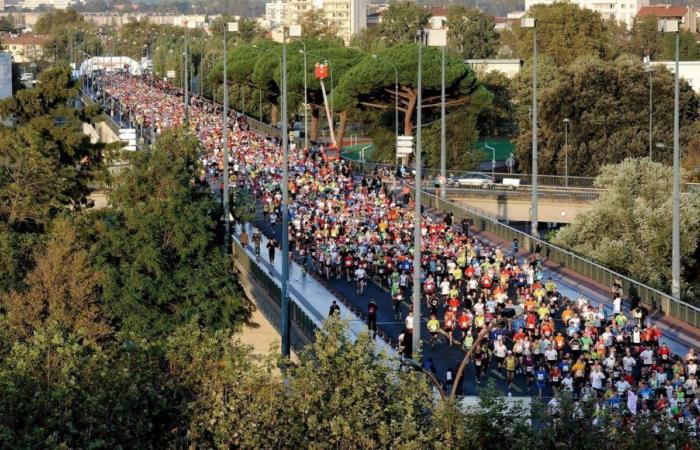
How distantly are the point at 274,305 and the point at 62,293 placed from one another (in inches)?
204

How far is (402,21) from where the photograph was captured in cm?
17400

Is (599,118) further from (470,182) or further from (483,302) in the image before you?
(483,302)

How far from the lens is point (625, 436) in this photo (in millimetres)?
18922

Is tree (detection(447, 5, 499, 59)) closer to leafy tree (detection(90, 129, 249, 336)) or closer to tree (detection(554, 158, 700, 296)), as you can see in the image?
tree (detection(554, 158, 700, 296))

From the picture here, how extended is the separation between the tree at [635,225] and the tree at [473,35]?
352 feet

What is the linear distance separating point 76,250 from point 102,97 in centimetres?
9065

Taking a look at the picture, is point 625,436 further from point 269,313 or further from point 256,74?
point 256,74

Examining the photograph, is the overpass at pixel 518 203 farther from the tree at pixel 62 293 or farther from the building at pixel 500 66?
the building at pixel 500 66

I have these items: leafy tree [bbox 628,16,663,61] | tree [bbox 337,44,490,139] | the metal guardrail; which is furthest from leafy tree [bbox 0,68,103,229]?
leafy tree [bbox 628,16,663,61]

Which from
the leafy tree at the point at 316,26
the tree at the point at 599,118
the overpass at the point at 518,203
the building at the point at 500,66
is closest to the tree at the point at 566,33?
the building at the point at 500,66

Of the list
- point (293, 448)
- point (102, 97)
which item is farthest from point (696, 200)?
point (102, 97)

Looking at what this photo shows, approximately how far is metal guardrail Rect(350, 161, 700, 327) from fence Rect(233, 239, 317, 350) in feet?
25.7

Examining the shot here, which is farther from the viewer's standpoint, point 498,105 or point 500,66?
point 500,66

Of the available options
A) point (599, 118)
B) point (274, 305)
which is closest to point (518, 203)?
point (599, 118)
